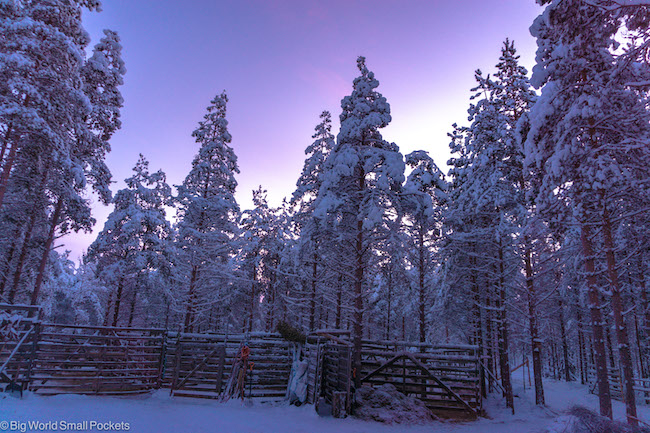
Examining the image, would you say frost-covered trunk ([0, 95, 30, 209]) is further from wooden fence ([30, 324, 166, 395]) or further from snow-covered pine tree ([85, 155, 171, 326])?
snow-covered pine tree ([85, 155, 171, 326])

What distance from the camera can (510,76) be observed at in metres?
19.0

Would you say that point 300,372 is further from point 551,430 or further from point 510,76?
point 510,76

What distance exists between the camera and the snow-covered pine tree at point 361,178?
1416 cm

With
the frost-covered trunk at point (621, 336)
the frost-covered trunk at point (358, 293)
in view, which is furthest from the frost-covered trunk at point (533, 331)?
the frost-covered trunk at point (358, 293)

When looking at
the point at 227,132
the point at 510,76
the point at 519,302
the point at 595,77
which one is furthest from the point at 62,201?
the point at 519,302

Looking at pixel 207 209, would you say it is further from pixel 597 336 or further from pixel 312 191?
pixel 597 336

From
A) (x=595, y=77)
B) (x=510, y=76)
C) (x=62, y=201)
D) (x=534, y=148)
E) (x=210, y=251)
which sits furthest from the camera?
(x=210, y=251)

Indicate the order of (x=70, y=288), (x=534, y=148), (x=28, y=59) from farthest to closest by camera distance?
(x=70, y=288), (x=28, y=59), (x=534, y=148)

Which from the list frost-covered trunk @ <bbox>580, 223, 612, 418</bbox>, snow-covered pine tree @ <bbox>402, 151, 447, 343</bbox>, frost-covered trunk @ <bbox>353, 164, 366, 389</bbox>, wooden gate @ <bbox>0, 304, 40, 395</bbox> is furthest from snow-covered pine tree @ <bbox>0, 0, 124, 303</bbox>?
frost-covered trunk @ <bbox>580, 223, 612, 418</bbox>

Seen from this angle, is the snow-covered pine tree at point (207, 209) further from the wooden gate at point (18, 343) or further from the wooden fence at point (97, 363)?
the wooden gate at point (18, 343)

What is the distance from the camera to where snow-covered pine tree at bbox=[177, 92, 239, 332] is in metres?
22.8

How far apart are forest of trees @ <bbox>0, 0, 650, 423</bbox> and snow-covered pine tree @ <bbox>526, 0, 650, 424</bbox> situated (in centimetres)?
6

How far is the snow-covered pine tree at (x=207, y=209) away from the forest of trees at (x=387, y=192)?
144 mm

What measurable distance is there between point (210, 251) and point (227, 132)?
8.85m
